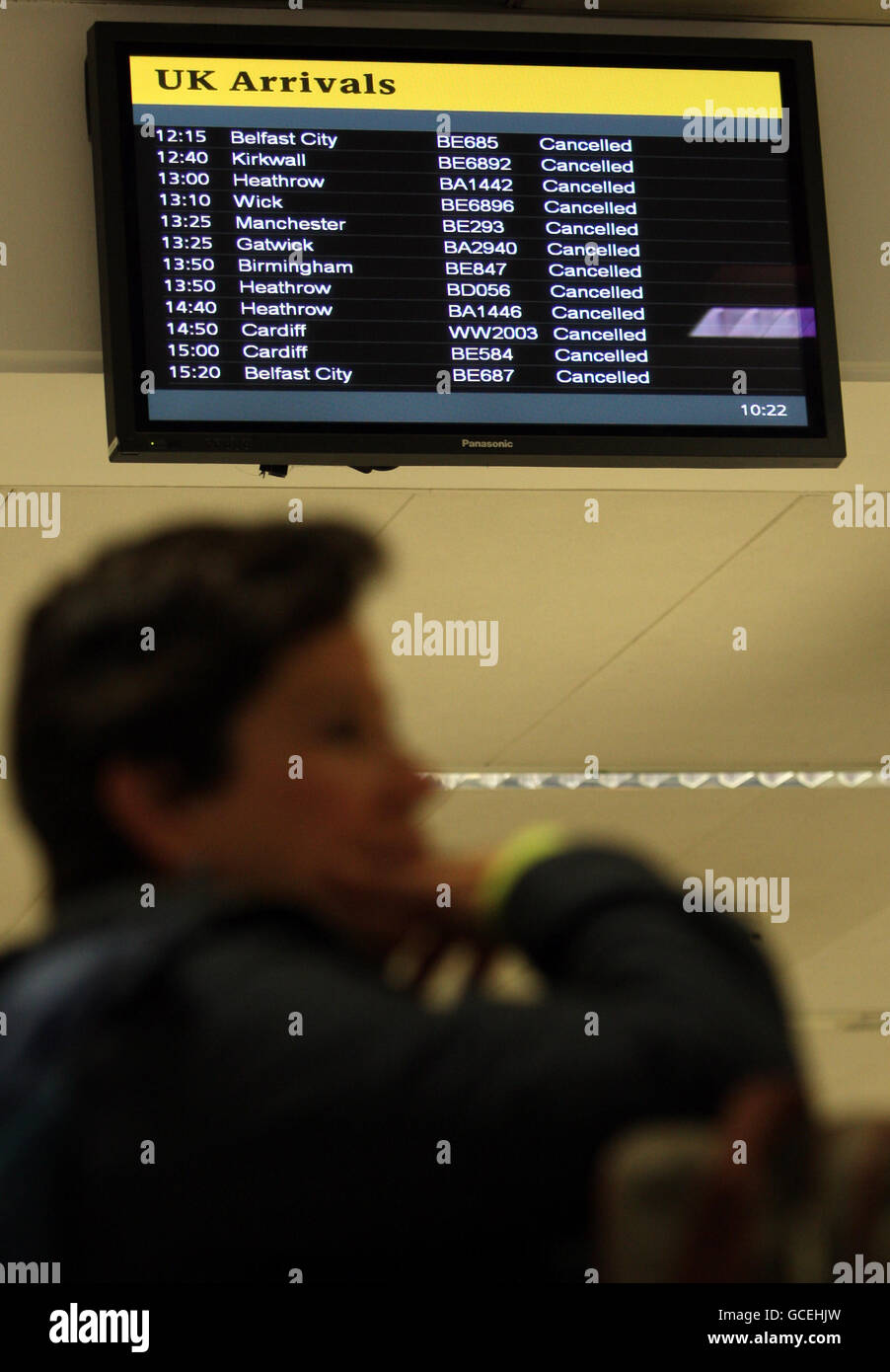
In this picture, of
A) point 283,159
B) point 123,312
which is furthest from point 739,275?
point 123,312

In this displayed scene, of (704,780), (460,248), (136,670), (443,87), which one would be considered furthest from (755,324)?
(704,780)

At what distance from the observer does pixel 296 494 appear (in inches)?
119

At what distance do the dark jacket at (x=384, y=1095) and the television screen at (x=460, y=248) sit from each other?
145 centimetres

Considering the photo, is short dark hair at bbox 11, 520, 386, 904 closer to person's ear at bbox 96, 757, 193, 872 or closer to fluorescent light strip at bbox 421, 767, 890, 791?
person's ear at bbox 96, 757, 193, 872

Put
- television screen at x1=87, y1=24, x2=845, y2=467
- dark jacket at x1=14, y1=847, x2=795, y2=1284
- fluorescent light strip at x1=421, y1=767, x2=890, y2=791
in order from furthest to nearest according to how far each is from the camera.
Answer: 1. fluorescent light strip at x1=421, y1=767, x2=890, y2=791
2. television screen at x1=87, y1=24, x2=845, y2=467
3. dark jacket at x1=14, y1=847, x2=795, y2=1284

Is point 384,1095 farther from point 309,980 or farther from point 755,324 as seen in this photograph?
point 755,324

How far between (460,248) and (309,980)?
164cm

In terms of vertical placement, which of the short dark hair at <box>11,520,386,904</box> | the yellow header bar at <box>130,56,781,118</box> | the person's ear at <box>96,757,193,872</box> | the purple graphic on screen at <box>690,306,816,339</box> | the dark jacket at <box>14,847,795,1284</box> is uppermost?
the yellow header bar at <box>130,56,781,118</box>

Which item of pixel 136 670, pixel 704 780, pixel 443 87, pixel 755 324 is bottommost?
pixel 136 670

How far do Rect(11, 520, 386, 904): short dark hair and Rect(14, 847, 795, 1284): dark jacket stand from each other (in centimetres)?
3

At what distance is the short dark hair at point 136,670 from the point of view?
46 centimetres

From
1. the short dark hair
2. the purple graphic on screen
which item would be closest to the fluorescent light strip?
the purple graphic on screen

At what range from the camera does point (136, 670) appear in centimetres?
47

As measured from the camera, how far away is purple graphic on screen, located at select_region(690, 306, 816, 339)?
1976 millimetres
